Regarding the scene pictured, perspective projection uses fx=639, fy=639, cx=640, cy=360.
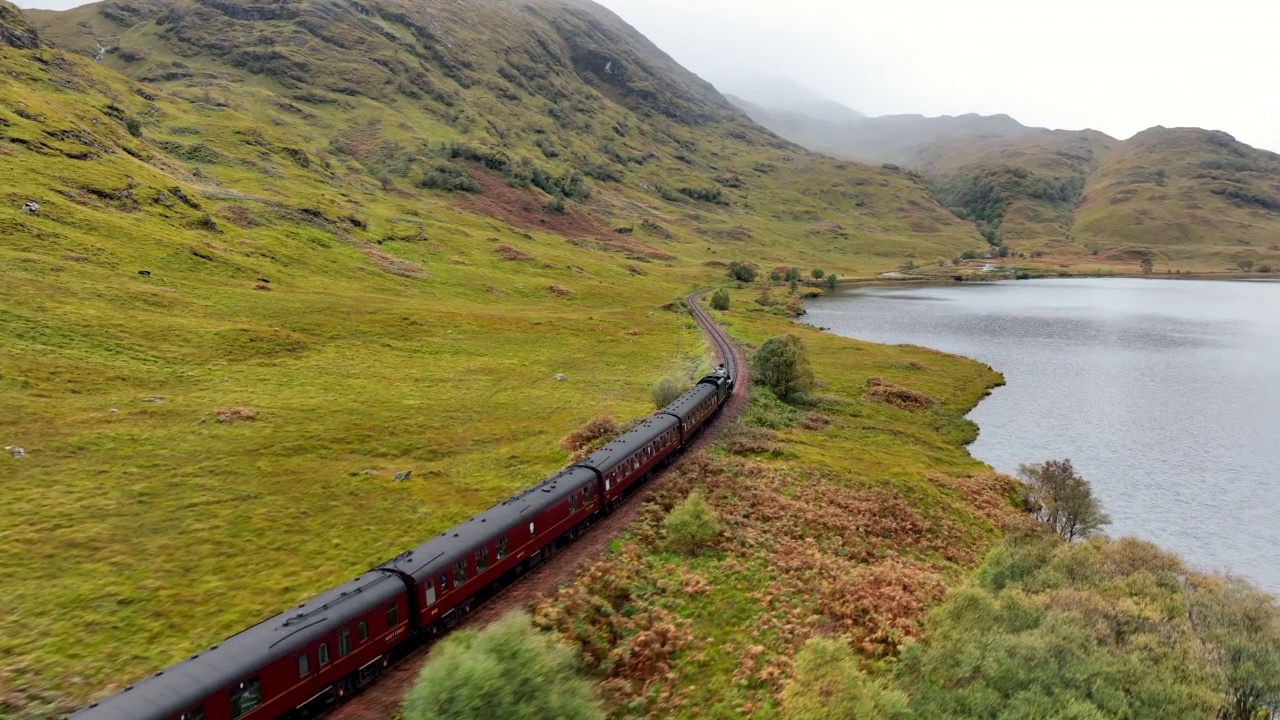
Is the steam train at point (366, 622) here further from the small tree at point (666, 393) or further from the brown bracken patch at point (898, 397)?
the brown bracken patch at point (898, 397)

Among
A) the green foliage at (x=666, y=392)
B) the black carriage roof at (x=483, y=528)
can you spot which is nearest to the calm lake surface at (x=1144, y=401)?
the green foliage at (x=666, y=392)

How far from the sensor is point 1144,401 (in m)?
71.8

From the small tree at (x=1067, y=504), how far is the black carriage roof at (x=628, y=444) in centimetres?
2592

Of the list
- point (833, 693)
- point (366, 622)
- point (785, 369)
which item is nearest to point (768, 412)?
point (785, 369)

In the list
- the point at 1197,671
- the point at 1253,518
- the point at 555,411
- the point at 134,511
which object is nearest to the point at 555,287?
the point at 555,411

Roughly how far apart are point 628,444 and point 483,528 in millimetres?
12898

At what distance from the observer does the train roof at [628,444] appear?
3422 cm

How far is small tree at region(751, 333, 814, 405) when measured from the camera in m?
64.5

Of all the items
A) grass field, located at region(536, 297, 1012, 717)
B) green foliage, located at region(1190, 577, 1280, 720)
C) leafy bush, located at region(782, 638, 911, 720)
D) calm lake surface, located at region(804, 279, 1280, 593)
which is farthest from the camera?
calm lake surface, located at region(804, 279, 1280, 593)

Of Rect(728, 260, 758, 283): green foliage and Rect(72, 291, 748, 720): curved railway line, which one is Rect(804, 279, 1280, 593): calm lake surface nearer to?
Rect(728, 260, 758, 283): green foliage

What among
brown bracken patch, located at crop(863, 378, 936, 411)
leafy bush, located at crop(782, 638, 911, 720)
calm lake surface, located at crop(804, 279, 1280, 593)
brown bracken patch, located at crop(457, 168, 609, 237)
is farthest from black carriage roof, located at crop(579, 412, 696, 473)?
brown bracken patch, located at crop(457, 168, 609, 237)

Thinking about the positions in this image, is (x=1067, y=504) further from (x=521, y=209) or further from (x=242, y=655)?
(x=521, y=209)

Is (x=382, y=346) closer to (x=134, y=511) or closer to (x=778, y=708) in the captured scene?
(x=134, y=511)

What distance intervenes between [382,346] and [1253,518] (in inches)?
2842
